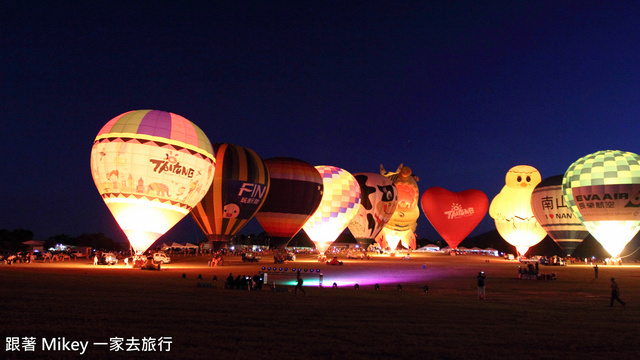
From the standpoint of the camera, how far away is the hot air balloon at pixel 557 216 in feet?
141

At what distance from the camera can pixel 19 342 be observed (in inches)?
243

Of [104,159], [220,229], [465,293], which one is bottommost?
[465,293]

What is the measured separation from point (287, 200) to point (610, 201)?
25655 millimetres

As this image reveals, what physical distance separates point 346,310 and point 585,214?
35010 mm

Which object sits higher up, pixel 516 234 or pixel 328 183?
pixel 328 183

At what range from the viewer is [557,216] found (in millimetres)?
43500

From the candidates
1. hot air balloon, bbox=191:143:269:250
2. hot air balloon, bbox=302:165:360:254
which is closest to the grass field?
hot air balloon, bbox=191:143:269:250

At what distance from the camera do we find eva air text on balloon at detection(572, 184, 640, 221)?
3574 cm

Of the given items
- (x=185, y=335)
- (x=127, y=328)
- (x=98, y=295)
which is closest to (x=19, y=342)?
(x=127, y=328)

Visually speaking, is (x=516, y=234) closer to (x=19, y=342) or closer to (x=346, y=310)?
(x=346, y=310)

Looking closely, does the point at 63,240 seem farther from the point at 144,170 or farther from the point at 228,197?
the point at 144,170

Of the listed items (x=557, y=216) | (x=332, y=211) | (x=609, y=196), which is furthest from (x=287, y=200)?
(x=557, y=216)

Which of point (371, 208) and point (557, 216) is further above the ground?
point (371, 208)

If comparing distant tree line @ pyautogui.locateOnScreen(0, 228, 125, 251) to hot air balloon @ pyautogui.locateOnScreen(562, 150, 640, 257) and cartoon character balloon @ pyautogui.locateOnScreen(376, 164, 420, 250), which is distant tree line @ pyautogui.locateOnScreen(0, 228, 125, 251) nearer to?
cartoon character balloon @ pyautogui.locateOnScreen(376, 164, 420, 250)
